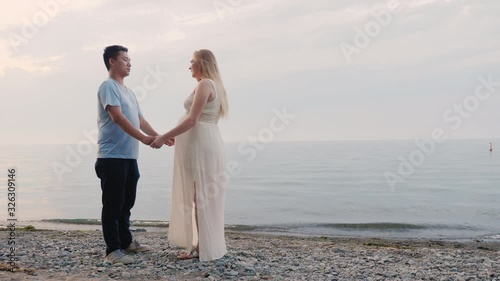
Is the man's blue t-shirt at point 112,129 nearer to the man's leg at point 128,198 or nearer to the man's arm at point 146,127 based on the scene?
the man's leg at point 128,198

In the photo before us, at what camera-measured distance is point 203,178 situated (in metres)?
5.88

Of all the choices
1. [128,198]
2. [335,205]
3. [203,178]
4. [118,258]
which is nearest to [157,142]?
[203,178]

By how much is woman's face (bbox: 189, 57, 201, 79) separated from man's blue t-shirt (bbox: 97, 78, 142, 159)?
2.80 feet

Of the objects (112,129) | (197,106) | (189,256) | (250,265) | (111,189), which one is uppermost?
(197,106)

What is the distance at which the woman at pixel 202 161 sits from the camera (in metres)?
5.70

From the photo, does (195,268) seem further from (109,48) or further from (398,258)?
(398,258)

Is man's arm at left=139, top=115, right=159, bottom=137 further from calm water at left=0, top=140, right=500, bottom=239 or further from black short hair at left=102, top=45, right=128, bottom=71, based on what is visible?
calm water at left=0, top=140, right=500, bottom=239

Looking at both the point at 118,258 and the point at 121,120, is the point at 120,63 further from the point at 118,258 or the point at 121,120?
the point at 118,258

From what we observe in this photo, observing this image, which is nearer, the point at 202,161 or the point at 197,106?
the point at 197,106

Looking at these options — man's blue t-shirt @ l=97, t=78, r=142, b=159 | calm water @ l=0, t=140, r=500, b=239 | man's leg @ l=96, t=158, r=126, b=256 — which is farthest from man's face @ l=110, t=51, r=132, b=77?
calm water @ l=0, t=140, r=500, b=239

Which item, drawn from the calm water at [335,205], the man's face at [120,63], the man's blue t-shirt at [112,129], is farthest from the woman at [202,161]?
the calm water at [335,205]

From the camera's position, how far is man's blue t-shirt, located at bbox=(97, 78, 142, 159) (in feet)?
18.3

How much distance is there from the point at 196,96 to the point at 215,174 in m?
0.99

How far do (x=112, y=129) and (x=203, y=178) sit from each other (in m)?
1.21
